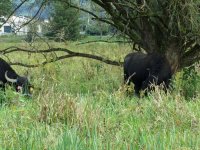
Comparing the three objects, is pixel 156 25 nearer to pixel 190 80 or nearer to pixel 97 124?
pixel 190 80

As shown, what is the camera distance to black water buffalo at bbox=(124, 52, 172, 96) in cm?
1038

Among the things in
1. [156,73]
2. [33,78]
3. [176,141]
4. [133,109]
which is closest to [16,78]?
[33,78]

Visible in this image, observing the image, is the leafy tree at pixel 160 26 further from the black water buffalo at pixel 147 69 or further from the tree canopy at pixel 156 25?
the black water buffalo at pixel 147 69

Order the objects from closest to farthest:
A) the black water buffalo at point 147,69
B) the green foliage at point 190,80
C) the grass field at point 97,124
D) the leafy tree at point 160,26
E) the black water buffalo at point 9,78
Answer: the grass field at point 97,124
the leafy tree at point 160,26
the green foliage at point 190,80
the black water buffalo at point 147,69
the black water buffalo at point 9,78

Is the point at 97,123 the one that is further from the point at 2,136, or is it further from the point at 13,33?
the point at 13,33

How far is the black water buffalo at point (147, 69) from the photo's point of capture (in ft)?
34.1

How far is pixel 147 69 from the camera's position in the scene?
10.9 meters

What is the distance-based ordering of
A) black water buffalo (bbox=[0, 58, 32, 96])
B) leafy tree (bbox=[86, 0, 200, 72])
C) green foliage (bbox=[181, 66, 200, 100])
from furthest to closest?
1. black water buffalo (bbox=[0, 58, 32, 96])
2. green foliage (bbox=[181, 66, 200, 100])
3. leafy tree (bbox=[86, 0, 200, 72])

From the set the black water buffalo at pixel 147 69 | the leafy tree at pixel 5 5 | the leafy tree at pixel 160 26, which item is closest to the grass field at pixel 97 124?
the leafy tree at pixel 160 26

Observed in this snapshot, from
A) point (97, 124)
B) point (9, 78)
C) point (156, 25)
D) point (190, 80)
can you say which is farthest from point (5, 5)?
point (97, 124)

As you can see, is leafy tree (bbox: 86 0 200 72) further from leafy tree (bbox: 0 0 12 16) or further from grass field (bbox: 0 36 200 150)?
grass field (bbox: 0 36 200 150)

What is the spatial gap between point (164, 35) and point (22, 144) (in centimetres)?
727

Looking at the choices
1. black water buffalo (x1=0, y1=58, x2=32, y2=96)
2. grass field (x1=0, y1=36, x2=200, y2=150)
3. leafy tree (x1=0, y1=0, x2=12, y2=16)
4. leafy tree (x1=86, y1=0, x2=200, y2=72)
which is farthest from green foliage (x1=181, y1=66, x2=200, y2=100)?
leafy tree (x1=0, y1=0, x2=12, y2=16)

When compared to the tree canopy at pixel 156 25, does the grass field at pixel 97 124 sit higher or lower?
lower
